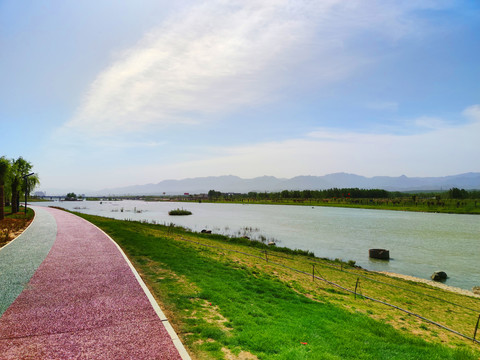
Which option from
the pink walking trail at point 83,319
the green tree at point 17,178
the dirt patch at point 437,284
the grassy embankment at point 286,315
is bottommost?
the dirt patch at point 437,284

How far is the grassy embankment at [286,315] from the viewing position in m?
7.01

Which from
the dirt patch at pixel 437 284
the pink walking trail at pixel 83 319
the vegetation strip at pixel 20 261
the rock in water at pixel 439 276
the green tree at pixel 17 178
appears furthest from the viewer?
the green tree at pixel 17 178

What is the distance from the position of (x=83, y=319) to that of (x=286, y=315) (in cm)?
627

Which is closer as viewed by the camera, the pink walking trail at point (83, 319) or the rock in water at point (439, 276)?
the pink walking trail at point (83, 319)

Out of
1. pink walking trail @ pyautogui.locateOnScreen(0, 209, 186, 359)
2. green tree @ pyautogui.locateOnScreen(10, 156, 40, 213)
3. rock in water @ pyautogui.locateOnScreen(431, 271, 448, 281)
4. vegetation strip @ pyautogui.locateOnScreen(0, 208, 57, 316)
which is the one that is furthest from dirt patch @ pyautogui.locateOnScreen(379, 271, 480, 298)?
green tree @ pyautogui.locateOnScreen(10, 156, 40, 213)

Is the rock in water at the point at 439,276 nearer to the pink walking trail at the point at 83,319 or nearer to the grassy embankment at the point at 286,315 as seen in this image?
the grassy embankment at the point at 286,315

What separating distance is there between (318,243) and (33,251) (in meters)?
29.8

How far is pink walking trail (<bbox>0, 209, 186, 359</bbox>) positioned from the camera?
609 centimetres

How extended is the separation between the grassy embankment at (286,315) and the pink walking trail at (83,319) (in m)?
0.81

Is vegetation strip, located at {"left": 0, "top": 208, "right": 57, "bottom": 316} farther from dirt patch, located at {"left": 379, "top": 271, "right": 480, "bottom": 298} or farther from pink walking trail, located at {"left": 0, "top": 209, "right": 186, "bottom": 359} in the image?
dirt patch, located at {"left": 379, "top": 271, "right": 480, "bottom": 298}

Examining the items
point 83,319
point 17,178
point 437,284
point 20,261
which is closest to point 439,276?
point 437,284

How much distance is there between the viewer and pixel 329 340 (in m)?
7.65

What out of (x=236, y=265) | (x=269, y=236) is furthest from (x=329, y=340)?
(x=269, y=236)

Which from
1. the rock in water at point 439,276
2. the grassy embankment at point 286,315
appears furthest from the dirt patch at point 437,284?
the grassy embankment at point 286,315
